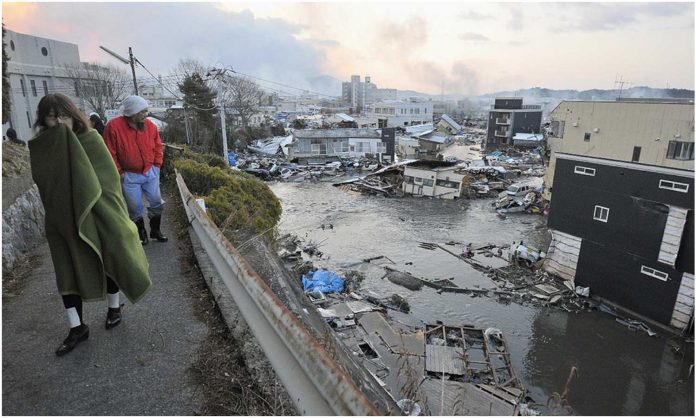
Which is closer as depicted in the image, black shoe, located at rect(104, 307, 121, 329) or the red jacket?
black shoe, located at rect(104, 307, 121, 329)

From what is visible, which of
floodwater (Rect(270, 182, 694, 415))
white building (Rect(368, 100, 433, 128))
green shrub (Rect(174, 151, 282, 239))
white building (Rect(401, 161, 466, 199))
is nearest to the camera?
green shrub (Rect(174, 151, 282, 239))

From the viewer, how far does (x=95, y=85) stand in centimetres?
3036

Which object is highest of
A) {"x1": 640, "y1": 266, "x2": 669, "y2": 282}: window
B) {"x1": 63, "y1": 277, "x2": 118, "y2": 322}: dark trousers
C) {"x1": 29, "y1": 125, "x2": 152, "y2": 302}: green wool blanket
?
{"x1": 29, "y1": 125, "x2": 152, "y2": 302}: green wool blanket

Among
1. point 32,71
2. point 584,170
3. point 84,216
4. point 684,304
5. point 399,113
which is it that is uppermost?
point 32,71

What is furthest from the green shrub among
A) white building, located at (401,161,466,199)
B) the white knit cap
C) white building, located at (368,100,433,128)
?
white building, located at (368,100,433,128)

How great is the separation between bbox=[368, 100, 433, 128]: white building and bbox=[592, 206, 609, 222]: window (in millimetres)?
48733

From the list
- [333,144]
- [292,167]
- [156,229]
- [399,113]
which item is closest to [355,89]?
[399,113]

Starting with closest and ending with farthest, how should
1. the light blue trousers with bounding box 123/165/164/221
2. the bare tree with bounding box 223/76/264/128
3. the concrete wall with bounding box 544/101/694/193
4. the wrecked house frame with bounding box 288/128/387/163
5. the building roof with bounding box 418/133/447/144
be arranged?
the light blue trousers with bounding box 123/165/164/221
the concrete wall with bounding box 544/101/694/193
the wrecked house frame with bounding box 288/128/387/163
the building roof with bounding box 418/133/447/144
the bare tree with bounding box 223/76/264/128

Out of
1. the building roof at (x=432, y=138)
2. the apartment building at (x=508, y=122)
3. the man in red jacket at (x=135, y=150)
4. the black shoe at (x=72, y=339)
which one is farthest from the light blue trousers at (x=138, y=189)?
the apartment building at (x=508, y=122)

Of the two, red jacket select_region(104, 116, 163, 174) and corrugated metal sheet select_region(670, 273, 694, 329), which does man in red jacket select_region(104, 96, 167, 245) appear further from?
corrugated metal sheet select_region(670, 273, 694, 329)

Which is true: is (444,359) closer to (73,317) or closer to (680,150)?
(73,317)

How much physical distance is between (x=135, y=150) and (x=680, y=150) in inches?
907

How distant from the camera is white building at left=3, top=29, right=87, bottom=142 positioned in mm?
24062

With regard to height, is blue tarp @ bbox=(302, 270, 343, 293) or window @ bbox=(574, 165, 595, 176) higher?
window @ bbox=(574, 165, 595, 176)
